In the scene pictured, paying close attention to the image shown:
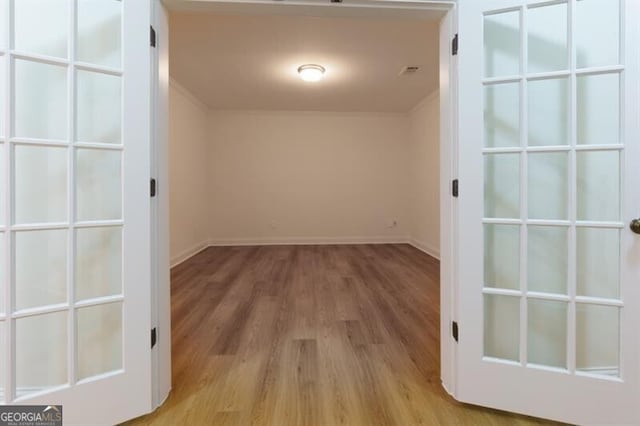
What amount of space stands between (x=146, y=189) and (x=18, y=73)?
24.3 inches

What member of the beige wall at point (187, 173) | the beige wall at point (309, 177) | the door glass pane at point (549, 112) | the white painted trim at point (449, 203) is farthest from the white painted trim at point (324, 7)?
the beige wall at point (309, 177)

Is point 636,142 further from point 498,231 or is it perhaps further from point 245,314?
point 245,314

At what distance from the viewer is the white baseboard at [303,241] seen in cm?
584

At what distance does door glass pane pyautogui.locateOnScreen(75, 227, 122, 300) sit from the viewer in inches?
49.8

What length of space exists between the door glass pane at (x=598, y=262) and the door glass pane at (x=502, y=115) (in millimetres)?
514

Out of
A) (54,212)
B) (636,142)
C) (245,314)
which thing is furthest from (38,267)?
(636,142)

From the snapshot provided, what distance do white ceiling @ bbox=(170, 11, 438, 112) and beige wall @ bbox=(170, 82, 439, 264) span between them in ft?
2.16

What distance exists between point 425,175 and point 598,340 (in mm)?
4084

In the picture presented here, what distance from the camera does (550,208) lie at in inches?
53.1

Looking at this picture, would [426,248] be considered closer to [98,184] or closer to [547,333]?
[547,333]

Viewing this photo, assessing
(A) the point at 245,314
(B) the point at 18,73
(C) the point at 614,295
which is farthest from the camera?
(A) the point at 245,314

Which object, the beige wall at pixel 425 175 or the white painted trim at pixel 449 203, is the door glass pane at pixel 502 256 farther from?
the beige wall at pixel 425 175

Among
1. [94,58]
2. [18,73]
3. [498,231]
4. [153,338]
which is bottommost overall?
[153,338]

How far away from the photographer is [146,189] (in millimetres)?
1353
